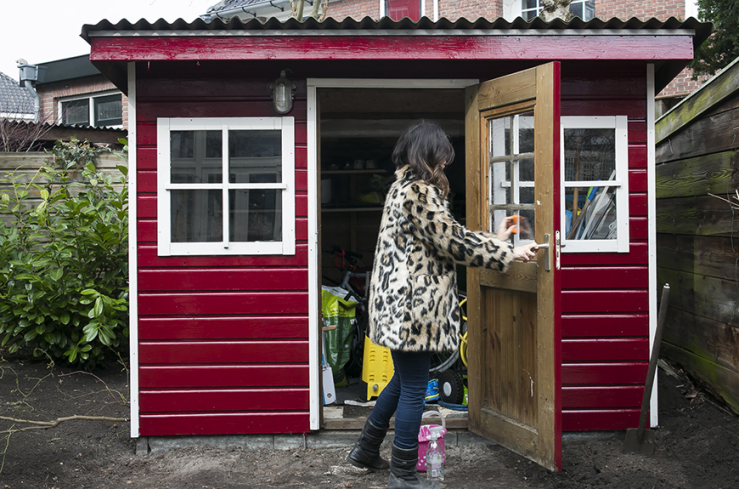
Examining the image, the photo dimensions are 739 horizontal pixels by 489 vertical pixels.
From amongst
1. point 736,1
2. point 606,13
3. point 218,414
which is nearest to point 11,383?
point 218,414

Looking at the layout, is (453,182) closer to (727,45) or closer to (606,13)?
(727,45)

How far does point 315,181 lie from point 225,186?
0.56 metres

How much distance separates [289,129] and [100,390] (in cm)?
299

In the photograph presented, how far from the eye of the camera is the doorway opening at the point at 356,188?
14.7ft

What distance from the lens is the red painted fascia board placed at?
344cm

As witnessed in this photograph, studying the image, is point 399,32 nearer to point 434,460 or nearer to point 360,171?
point 434,460

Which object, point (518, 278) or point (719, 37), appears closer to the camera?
point (518, 278)

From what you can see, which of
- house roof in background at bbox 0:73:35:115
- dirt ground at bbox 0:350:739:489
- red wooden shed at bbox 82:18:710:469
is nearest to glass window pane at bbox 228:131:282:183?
red wooden shed at bbox 82:18:710:469

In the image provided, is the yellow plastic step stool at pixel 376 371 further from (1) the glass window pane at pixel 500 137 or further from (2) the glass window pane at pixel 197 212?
(1) the glass window pane at pixel 500 137

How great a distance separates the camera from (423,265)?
2.93 meters

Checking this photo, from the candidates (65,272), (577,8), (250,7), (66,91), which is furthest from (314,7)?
(66,91)

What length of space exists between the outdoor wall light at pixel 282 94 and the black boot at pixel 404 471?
6.90ft

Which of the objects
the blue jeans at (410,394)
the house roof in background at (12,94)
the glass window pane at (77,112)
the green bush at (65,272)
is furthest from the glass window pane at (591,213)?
the house roof in background at (12,94)

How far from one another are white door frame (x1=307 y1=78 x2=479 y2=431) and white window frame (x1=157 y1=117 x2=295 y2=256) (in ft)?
0.38
